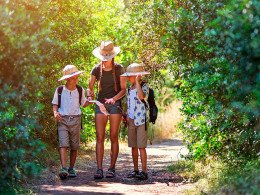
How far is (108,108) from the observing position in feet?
23.9

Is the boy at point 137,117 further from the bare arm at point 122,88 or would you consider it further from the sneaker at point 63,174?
the sneaker at point 63,174

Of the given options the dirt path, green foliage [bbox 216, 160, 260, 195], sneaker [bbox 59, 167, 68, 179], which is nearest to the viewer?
green foliage [bbox 216, 160, 260, 195]

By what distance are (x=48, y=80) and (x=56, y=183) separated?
268 centimetres

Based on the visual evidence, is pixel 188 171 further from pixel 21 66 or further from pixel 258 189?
pixel 21 66

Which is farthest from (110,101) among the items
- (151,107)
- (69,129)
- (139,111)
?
(69,129)

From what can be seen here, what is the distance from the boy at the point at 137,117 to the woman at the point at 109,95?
0.21m

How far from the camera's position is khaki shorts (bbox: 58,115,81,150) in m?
7.20

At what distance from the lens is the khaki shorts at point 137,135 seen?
7.00 meters

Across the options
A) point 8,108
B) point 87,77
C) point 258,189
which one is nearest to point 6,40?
point 8,108

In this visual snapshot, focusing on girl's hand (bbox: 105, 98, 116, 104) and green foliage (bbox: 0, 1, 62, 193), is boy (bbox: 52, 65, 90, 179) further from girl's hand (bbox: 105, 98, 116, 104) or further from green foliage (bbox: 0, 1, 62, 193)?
green foliage (bbox: 0, 1, 62, 193)

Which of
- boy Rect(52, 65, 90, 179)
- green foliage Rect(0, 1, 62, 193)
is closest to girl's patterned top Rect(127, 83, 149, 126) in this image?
boy Rect(52, 65, 90, 179)

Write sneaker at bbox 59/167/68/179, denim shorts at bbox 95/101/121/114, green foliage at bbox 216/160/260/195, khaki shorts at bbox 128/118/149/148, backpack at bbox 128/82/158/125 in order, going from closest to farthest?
1. green foliage at bbox 216/160/260/195
2. sneaker at bbox 59/167/68/179
3. khaki shorts at bbox 128/118/149/148
4. backpack at bbox 128/82/158/125
5. denim shorts at bbox 95/101/121/114

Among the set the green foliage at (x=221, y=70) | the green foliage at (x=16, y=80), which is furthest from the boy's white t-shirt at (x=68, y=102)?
the green foliage at (x=16, y=80)

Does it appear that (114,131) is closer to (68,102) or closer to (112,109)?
Answer: (112,109)
